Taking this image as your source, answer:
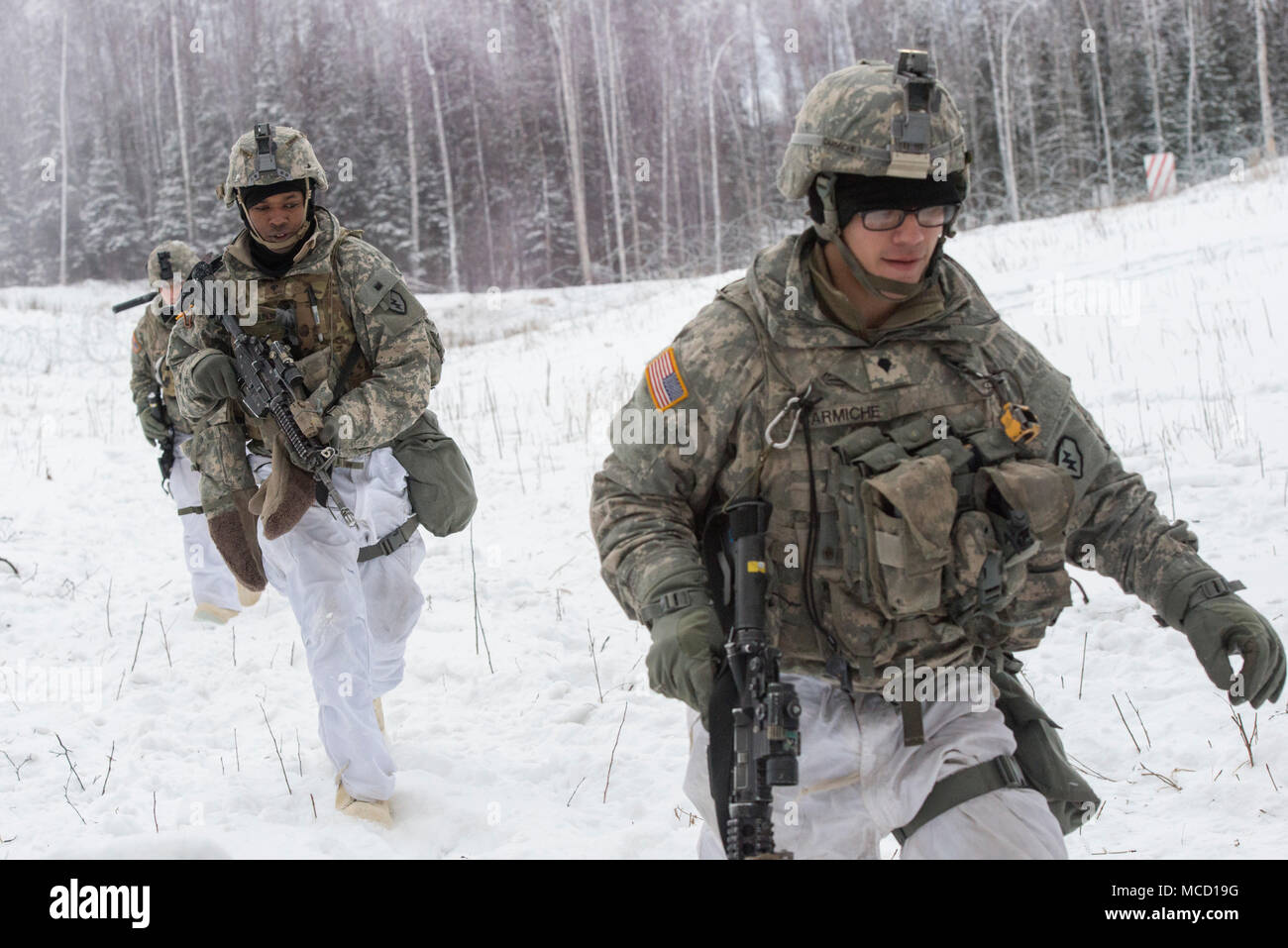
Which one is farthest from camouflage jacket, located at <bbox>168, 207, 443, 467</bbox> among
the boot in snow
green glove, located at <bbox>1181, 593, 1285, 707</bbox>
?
green glove, located at <bbox>1181, 593, 1285, 707</bbox>

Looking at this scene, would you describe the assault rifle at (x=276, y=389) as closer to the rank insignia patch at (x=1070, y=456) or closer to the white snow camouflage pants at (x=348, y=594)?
the white snow camouflage pants at (x=348, y=594)

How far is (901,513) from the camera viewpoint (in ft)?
6.81

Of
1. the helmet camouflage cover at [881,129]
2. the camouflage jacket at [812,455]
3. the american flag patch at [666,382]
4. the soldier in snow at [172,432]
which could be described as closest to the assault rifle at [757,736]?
the camouflage jacket at [812,455]

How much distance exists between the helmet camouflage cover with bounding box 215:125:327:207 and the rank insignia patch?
2.56 metres

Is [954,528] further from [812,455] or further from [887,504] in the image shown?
[812,455]

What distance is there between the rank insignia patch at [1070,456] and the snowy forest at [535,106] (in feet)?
90.9

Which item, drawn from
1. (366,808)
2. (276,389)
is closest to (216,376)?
(276,389)

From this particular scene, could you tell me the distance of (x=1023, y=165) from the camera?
1355 inches

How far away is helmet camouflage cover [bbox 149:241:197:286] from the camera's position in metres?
5.81

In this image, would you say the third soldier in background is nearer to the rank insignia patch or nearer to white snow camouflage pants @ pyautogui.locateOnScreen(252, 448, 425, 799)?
the rank insignia patch

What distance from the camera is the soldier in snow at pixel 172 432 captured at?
19.1ft

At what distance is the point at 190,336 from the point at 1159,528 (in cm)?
307

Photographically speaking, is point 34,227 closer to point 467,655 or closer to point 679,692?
point 467,655

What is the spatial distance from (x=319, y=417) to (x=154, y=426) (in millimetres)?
2949
